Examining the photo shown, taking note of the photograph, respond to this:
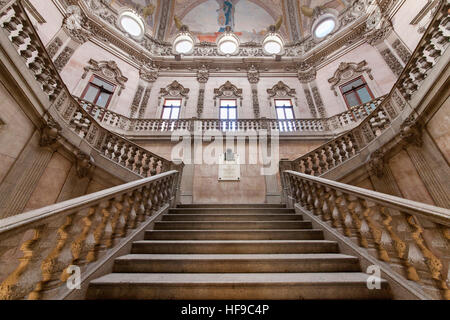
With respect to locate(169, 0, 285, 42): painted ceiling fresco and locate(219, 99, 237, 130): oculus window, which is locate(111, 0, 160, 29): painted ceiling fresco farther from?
locate(219, 99, 237, 130): oculus window

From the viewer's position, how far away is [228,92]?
11.0 metres

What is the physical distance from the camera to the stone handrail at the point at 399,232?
59.9 inches

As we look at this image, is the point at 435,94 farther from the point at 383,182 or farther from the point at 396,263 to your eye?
the point at 396,263

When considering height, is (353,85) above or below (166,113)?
above

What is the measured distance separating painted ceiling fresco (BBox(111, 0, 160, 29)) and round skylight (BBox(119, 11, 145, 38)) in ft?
4.58

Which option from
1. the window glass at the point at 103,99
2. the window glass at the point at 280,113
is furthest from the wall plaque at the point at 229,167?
the window glass at the point at 103,99

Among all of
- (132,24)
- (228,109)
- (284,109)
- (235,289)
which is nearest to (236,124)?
(228,109)

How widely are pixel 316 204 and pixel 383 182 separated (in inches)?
101

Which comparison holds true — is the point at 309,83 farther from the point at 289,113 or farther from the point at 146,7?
the point at 146,7

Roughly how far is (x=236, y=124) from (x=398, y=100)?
5.66m

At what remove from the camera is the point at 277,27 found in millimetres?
13258

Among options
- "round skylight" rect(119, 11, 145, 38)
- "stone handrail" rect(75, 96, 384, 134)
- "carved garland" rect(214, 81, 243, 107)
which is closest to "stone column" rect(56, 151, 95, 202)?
"stone handrail" rect(75, 96, 384, 134)

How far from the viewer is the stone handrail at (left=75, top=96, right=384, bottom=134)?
8336 mm

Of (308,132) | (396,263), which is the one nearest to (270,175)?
(308,132)
